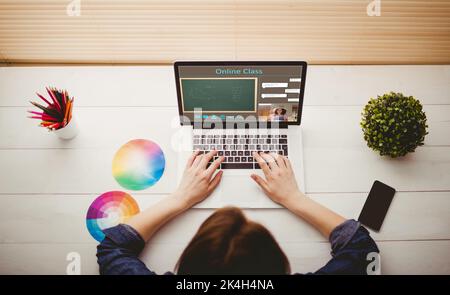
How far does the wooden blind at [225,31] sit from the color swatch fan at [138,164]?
39 centimetres

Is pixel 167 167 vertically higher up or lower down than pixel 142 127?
lower down

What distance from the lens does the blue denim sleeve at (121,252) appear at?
0.91m

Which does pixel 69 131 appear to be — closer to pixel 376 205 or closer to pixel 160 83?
pixel 160 83

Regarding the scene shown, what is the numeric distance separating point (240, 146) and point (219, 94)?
0.19 m

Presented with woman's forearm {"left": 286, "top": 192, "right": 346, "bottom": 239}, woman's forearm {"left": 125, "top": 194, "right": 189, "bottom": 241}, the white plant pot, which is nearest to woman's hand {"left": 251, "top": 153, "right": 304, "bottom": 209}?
woman's forearm {"left": 286, "top": 192, "right": 346, "bottom": 239}

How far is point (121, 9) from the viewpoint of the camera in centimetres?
111

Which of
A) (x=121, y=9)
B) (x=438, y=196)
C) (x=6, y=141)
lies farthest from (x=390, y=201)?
(x=6, y=141)

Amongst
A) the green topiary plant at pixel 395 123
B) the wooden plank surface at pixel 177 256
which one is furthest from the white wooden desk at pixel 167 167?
the green topiary plant at pixel 395 123

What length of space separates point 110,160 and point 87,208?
17cm

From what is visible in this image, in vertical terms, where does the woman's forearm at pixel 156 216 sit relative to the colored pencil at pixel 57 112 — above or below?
below

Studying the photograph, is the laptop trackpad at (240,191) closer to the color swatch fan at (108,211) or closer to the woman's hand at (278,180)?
the woman's hand at (278,180)

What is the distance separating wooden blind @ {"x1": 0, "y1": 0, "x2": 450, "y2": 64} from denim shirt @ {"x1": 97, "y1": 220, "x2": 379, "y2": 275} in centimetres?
66

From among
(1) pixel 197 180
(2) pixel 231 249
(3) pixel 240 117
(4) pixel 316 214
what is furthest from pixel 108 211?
(4) pixel 316 214

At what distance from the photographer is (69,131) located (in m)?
1.12
